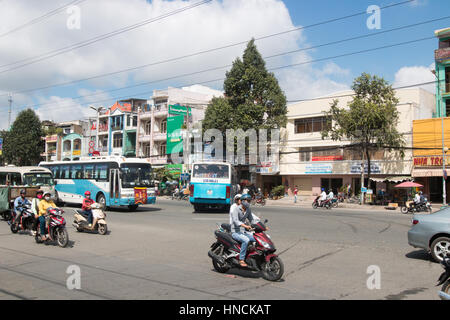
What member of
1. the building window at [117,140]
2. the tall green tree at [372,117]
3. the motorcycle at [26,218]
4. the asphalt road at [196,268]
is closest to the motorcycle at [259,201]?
the tall green tree at [372,117]

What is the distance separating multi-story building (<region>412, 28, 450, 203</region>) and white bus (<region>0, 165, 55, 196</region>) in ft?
87.1

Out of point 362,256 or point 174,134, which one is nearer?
point 362,256

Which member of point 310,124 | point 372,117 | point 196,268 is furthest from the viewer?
point 310,124

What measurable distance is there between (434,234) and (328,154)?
A: 1163 inches

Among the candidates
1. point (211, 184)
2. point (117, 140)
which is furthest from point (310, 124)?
point (117, 140)

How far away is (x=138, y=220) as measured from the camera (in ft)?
57.4

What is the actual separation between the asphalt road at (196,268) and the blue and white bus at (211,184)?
7.35 metres

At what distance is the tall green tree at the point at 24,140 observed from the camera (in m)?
54.8

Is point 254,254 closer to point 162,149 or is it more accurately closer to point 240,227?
point 240,227

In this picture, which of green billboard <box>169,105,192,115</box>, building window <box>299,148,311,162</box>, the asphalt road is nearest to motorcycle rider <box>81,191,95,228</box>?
the asphalt road

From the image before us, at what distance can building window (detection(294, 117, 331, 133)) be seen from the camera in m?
38.4

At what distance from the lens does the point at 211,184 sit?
20984mm

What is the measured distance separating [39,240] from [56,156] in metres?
59.2
